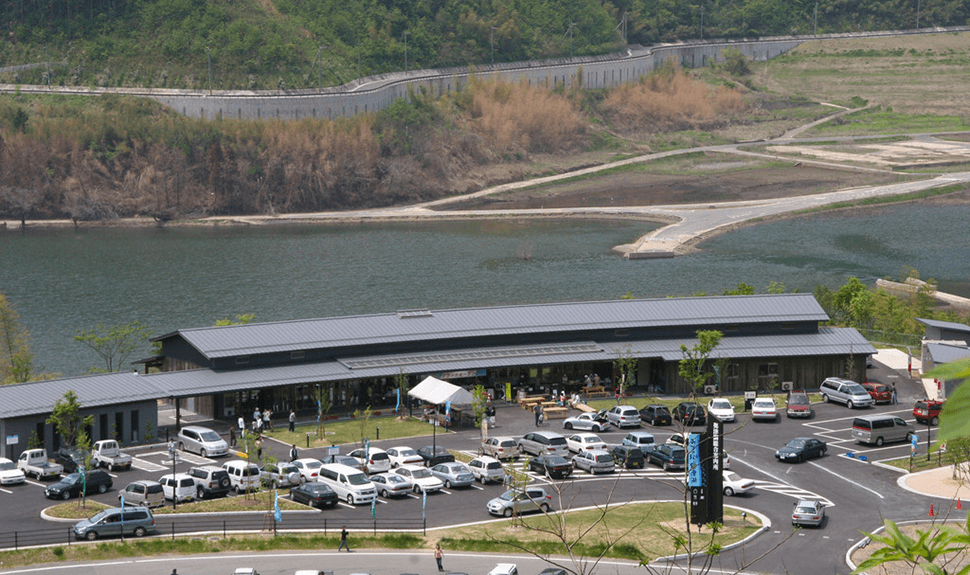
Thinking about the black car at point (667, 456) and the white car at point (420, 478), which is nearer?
the white car at point (420, 478)

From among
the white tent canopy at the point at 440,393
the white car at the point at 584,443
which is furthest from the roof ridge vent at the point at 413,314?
the white car at the point at 584,443

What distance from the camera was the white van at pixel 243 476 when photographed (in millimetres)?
51969

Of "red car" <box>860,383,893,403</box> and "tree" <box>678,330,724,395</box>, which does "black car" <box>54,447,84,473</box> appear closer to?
"tree" <box>678,330,724,395</box>

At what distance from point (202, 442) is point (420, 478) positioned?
13.1 meters

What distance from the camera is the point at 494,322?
77250mm

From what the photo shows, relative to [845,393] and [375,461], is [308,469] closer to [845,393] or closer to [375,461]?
[375,461]

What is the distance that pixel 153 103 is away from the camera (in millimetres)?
182875

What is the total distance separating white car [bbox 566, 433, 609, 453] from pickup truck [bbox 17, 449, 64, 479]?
23.6 meters

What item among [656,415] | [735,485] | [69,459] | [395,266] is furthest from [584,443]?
[395,266]

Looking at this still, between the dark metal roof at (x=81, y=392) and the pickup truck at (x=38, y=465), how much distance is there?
4.12 meters

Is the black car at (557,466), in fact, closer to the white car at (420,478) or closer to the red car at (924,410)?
the white car at (420,478)

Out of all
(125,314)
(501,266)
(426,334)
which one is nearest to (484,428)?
(426,334)

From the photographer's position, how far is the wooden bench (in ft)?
222

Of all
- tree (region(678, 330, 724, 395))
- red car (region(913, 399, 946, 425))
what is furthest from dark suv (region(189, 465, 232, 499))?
red car (region(913, 399, 946, 425))
